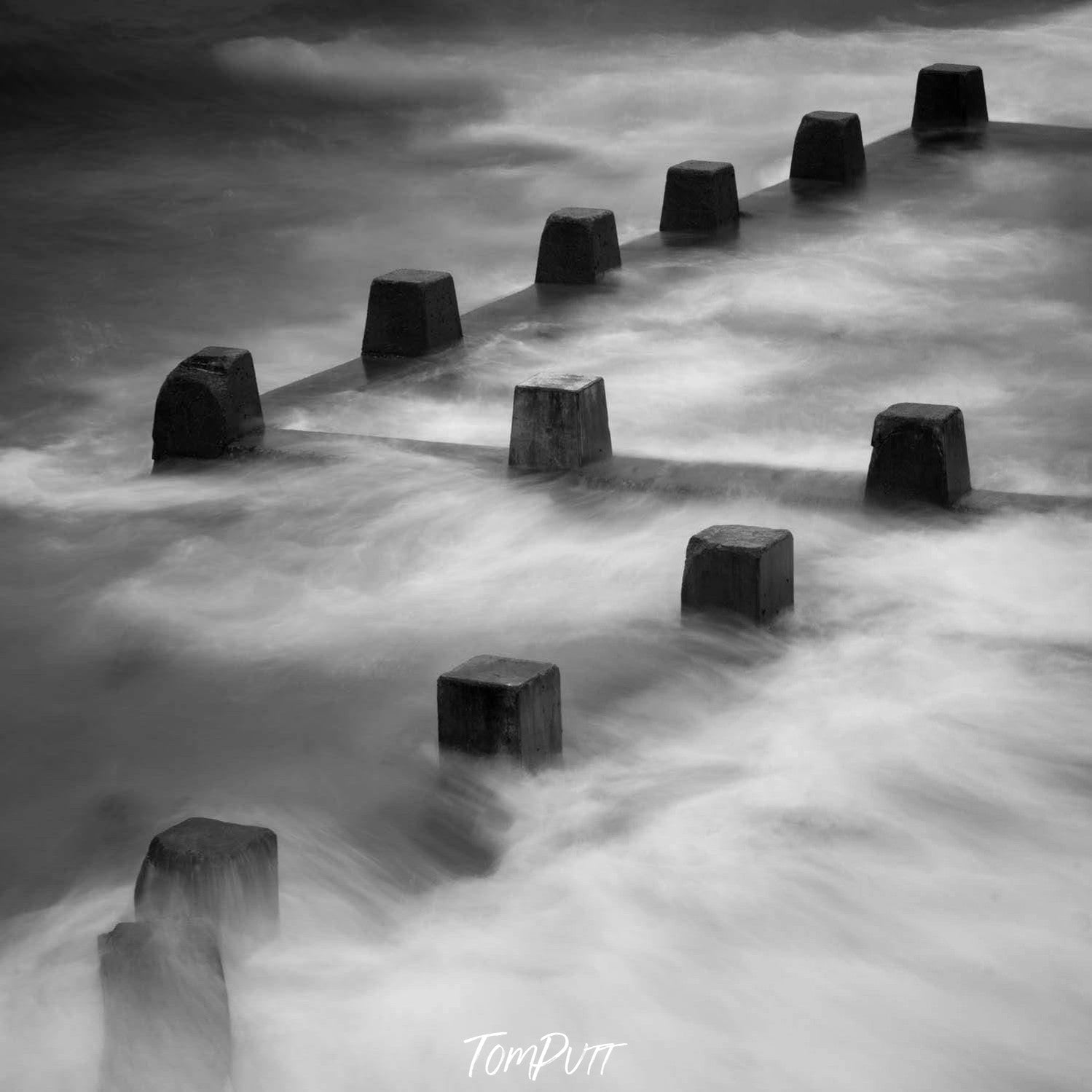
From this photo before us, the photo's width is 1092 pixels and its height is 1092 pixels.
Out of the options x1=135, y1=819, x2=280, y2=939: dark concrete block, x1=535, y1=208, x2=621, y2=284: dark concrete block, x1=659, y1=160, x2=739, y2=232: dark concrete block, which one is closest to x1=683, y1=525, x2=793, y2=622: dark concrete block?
x1=135, y1=819, x2=280, y2=939: dark concrete block

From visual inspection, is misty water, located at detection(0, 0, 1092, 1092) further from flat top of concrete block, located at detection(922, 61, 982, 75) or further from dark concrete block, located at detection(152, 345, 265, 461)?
flat top of concrete block, located at detection(922, 61, 982, 75)

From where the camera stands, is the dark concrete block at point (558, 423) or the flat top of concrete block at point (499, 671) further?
the dark concrete block at point (558, 423)

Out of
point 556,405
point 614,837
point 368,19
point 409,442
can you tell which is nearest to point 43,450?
point 409,442

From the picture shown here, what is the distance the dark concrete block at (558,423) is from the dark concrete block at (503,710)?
77.5 inches

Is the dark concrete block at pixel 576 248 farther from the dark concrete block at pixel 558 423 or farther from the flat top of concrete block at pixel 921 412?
the flat top of concrete block at pixel 921 412

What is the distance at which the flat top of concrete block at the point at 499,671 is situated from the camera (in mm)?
4051

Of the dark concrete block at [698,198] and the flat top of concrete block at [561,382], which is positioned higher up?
the dark concrete block at [698,198]

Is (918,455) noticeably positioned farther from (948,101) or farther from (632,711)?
(948,101)

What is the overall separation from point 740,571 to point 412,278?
10.5 feet

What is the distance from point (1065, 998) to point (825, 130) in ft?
26.2

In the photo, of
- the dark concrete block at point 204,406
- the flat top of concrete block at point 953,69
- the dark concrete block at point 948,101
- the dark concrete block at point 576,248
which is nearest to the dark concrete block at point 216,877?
the dark concrete block at point 204,406

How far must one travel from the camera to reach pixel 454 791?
4.04 metres

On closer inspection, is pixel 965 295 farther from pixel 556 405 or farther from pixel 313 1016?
pixel 313 1016

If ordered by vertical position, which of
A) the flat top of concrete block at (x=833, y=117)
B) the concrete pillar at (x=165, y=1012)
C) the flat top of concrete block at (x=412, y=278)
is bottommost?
the concrete pillar at (x=165, y=1012)
